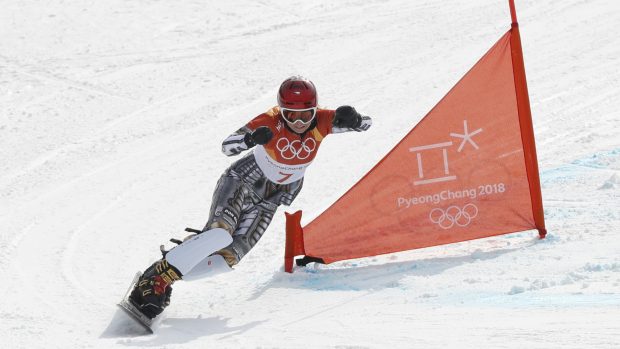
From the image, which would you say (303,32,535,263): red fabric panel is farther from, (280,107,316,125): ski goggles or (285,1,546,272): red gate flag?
(280,107,316,125): ski goggles

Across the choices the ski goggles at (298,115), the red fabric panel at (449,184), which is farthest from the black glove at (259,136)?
the red fabric panel at (449,184)

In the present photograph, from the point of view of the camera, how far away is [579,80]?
37.5 feet

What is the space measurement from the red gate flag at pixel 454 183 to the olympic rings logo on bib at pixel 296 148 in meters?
0.43

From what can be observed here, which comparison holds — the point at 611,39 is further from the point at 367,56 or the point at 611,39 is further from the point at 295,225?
the point at 295,225

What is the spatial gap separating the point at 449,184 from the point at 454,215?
0.22 metres

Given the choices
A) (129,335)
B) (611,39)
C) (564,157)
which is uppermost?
(611,39)

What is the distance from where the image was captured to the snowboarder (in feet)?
22.1

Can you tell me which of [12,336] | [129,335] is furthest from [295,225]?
[12,336]

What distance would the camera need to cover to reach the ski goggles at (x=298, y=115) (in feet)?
22.8

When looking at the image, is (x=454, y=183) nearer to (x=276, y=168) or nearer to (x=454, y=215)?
(x=454, y=215)

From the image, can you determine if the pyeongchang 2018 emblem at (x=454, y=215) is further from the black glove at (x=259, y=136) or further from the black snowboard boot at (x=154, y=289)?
the black snowboard boot at (x=154, y=289)

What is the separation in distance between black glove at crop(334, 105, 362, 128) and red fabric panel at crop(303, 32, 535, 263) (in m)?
0.36

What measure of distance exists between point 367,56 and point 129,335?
283 inches

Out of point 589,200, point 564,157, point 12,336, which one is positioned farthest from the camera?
point 564,157
